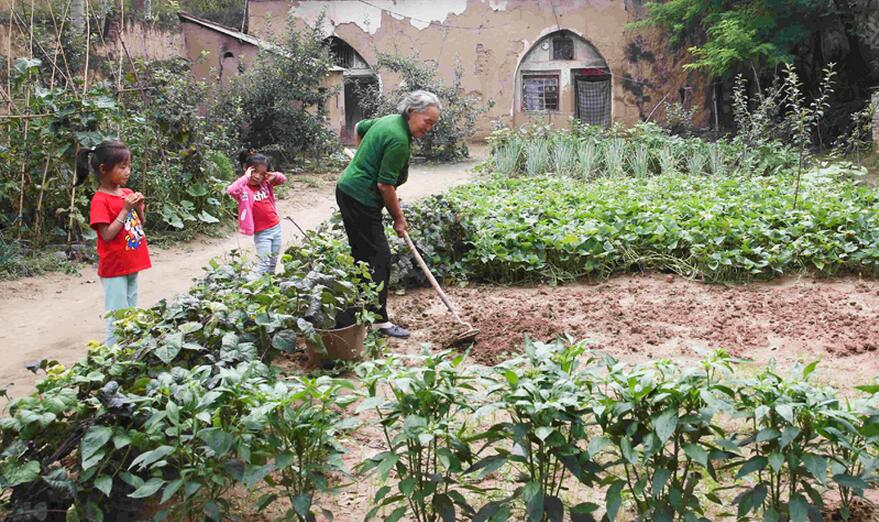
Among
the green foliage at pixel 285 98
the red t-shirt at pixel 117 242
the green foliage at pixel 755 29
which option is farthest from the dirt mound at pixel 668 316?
the green foliage at pixel 755 29

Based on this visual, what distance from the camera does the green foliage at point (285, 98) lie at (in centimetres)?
1468

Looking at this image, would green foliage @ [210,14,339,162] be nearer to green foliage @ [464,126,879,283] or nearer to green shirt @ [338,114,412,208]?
green foliage @ [464,126,879,283]

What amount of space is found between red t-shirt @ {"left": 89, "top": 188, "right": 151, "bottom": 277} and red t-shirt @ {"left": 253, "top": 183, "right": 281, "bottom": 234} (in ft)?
5.23

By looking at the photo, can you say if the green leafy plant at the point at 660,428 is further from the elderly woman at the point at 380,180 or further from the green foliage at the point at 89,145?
the green foliage at the point at 89,145

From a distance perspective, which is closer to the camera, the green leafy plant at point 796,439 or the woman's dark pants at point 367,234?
the green leafy plant at point 796,439

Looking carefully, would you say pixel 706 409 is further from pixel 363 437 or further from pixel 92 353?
pixel 92 353

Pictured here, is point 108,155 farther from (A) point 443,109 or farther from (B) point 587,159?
(A) point 443,109

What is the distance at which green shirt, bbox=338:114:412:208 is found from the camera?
5031 millimetres

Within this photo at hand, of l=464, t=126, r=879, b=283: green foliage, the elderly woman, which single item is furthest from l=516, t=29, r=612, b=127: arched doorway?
the elderly woman

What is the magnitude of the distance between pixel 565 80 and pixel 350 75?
5.49m

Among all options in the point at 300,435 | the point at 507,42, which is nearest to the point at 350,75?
the point at 507,42

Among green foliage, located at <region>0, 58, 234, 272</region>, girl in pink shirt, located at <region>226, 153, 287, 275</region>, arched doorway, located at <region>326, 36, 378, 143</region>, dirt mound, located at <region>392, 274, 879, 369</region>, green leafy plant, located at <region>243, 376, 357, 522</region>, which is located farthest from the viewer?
arched doorway, located at <region>326, 36, 378, 143</region>

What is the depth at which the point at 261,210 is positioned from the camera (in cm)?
639

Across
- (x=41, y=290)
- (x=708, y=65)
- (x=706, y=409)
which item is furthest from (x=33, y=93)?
(x=708, y=65)
